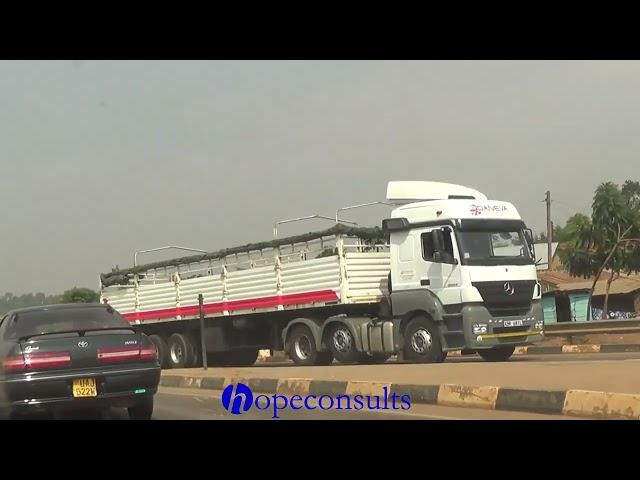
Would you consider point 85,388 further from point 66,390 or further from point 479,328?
point 479,328

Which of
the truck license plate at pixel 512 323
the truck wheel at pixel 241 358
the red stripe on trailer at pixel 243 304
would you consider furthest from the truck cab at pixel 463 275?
the truck wheel at pixel 241 358

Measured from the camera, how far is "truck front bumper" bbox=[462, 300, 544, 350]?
42.6ft

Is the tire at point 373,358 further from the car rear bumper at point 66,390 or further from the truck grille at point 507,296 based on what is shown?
the car rear bumper at point 66,390

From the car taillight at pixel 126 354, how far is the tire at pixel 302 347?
7.15m

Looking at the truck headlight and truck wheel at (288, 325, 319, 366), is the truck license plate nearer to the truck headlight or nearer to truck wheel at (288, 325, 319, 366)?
the truck headlight

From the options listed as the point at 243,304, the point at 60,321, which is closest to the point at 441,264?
the point at 243,304

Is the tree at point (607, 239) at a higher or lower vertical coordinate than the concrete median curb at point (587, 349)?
higher

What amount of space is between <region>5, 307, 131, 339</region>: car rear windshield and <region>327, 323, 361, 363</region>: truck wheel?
21.6 feet

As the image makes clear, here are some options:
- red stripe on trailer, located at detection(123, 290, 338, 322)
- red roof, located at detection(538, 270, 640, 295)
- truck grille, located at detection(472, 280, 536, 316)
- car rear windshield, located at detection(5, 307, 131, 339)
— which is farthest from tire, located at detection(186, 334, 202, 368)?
red roof, located at detection(538, 270, 640, 295)

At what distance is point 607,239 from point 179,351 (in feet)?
67.9

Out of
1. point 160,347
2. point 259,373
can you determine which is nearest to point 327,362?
point 259,373

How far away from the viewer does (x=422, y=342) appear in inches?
538

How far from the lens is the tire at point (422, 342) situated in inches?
527
